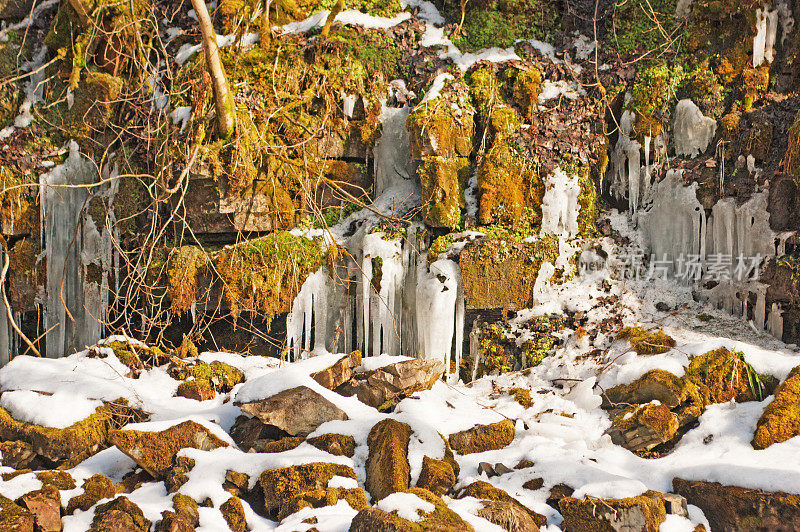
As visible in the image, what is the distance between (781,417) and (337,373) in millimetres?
3295

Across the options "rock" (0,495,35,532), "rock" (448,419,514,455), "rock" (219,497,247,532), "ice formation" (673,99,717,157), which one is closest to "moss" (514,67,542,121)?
"ice formation" (673,99,717,157)

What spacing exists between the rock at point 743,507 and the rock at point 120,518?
3.30 meters

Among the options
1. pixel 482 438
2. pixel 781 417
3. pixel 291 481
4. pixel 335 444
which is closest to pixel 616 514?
pixel 482 438

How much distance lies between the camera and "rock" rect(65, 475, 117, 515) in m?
3.56

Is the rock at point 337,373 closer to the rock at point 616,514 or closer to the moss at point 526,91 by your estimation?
the rock at point 616,514

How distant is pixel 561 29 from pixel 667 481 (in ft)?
18.8

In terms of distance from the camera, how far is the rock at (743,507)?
3301mm

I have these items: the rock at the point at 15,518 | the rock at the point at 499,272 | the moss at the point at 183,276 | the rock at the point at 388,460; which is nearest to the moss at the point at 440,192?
the rock at the point at 499,272

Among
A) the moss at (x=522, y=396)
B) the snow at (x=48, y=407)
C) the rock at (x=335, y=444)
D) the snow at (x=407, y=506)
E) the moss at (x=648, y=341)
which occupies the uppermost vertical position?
the moss at (x=648, y=341)

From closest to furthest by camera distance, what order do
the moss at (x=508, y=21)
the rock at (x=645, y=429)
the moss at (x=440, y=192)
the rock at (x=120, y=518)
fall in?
the rock at (x=120, y=518), the rock at (x=645, y=429), the moss at (x=440, y=192), the moss at (x=508, y=21)

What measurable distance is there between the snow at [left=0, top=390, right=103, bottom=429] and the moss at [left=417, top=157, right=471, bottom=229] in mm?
3568

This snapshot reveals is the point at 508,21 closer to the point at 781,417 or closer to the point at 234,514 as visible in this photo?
the point at 781,417

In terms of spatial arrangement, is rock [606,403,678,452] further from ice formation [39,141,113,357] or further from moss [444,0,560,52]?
ice formation [39,141,113,357]

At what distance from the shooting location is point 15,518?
10.6 ft
